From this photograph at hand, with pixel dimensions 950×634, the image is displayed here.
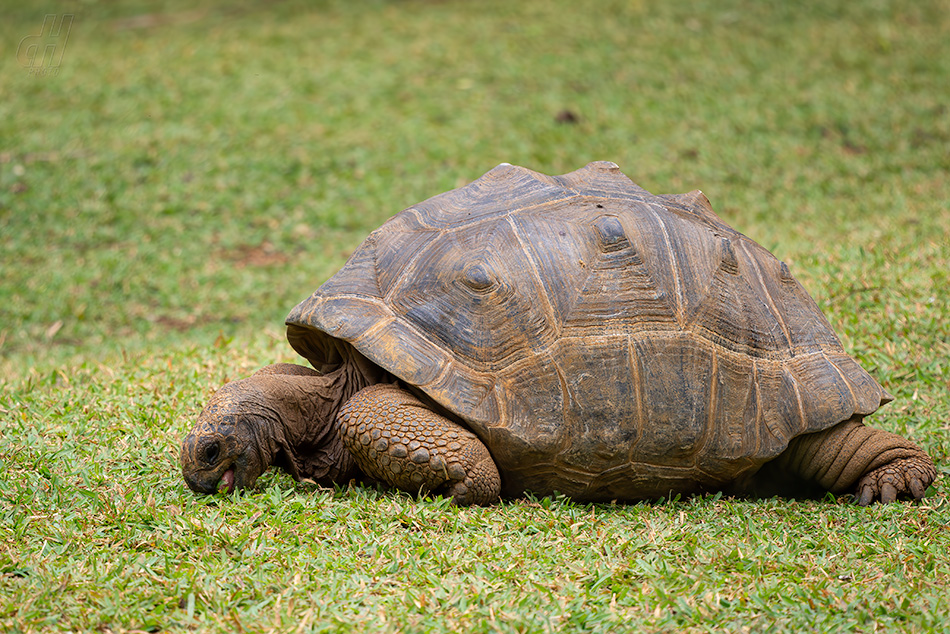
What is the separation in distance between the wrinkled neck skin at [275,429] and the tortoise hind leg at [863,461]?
165 cm

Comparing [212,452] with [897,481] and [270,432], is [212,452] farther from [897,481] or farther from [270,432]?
[897,481]

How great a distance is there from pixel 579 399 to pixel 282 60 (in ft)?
27.6

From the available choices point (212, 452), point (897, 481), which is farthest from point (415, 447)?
point (897, 481)

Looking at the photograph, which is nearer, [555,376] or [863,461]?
[555,376]

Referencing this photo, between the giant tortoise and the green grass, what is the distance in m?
0.16

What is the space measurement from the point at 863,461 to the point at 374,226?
5.05 m

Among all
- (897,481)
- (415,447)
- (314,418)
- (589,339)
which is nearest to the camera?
(415,447)

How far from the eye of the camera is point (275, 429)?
3.16m

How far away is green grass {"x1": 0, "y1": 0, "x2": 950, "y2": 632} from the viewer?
2578 millimetres

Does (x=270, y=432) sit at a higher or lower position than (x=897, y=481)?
higher

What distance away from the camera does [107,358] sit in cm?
546

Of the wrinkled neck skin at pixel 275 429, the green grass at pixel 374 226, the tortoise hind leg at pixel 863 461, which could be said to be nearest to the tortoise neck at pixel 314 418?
the wrinkled neck skin at pixel 275 429

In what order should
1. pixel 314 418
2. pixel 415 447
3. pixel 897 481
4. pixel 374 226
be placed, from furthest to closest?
pixel 374 226 → pixel 897 481 → pixel 314 418 → pixel 415 447

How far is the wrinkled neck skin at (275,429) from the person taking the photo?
3.02m
